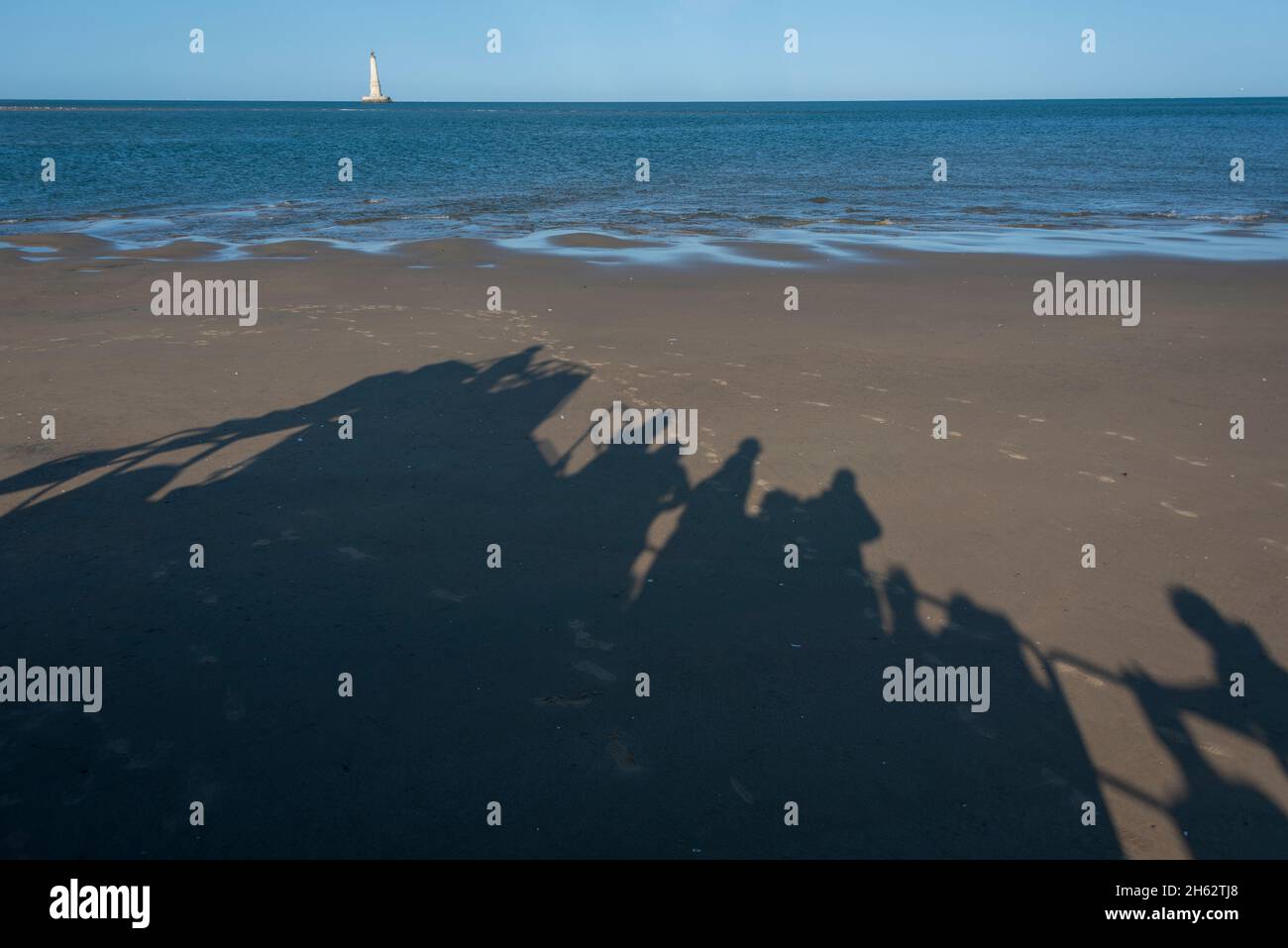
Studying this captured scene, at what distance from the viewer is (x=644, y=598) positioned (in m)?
6.13

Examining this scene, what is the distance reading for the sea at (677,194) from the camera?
79.0ft

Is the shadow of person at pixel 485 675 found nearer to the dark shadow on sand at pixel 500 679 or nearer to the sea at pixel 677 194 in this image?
the dark shadow on sand at pixel 500 679

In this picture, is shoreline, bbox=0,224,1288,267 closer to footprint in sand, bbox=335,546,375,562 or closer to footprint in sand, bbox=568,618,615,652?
footprint in sand, bbox=335,546,375,562

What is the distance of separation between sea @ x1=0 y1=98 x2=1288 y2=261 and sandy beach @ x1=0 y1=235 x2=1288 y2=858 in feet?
38.1

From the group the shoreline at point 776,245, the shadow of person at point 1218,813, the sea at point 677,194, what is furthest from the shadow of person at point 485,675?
the sea at point 677,194

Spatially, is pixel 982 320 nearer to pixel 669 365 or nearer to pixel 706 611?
pixel 669 365

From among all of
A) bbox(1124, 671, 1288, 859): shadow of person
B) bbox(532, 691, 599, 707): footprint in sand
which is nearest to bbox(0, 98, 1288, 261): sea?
bbox(532, 691, 599, 707): footprint in sand

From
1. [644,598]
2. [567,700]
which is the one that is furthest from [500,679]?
[644,598]

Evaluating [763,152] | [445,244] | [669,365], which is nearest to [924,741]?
[669,365]

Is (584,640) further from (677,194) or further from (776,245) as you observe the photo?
(677,194)

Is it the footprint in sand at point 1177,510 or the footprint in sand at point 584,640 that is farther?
the footprint in sand at point 1177,510

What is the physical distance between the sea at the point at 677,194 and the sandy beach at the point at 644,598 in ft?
38.1

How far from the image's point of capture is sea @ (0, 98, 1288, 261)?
24.1 metres

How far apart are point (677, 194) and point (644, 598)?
32.1 m
